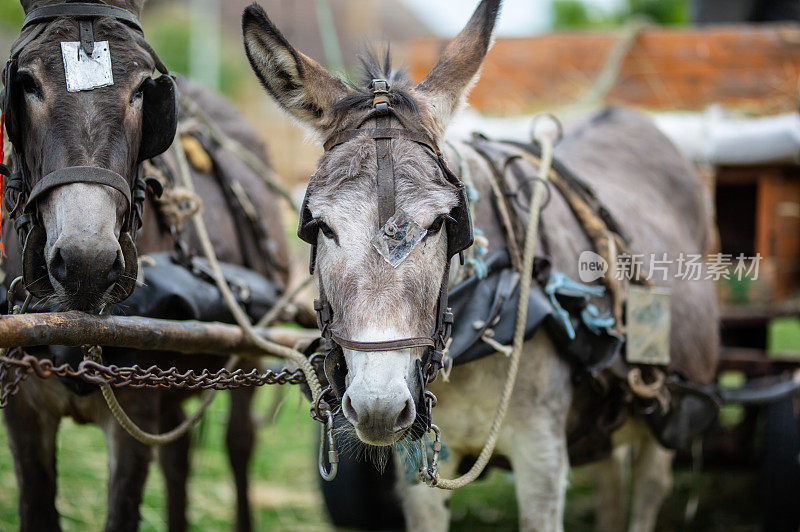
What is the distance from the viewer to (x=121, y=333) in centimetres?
210

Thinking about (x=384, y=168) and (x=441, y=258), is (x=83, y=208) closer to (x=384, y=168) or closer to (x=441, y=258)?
(x=384, y=168)

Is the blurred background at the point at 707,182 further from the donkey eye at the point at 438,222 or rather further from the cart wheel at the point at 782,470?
the donkey eye at the point at 438,222

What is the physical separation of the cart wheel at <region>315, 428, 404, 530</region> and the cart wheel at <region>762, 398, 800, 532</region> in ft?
6.04

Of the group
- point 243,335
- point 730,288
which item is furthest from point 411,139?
point 730,288

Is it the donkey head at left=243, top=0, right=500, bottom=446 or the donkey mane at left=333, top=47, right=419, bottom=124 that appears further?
the donkey mane at left=333, top=47, right=419, bottom=124

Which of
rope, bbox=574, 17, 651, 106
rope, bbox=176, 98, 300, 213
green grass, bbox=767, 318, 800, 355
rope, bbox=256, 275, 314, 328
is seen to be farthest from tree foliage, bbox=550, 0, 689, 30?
rope, bbox=256, 275, 314, 328

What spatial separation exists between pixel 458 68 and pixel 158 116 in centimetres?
85

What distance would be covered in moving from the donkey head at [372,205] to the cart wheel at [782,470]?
2622mm


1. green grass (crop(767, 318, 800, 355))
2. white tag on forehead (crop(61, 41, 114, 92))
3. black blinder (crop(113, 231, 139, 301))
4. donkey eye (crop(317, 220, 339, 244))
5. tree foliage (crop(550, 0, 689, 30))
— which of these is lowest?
green grass (crop(767, 318, 800, 355))

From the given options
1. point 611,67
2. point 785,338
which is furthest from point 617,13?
point 611,67

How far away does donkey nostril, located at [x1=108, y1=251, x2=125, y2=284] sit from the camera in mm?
2016

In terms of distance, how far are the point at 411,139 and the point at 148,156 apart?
0.77 meters

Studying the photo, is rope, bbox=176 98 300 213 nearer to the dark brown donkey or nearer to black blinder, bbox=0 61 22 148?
the dark brown donkey

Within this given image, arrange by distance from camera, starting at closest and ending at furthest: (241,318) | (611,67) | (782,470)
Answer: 1. (241,318)
2. (782,470)
3. (611,67)
